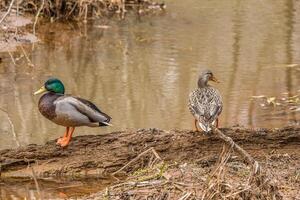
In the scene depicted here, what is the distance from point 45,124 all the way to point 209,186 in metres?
4.97

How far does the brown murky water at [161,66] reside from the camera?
397 inches

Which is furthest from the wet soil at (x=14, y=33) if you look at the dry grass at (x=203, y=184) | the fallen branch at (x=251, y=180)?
the fallen branch at (x=251, y=180)

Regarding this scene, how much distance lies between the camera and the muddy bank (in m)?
7.68

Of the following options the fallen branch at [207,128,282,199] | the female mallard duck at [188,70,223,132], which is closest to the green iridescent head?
→ the female mallard duck at [188,70,223,132]

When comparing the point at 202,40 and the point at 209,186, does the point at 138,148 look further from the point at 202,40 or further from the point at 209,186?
the point at 202,40

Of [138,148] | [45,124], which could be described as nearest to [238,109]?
[45,124]

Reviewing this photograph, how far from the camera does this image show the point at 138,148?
7688mm

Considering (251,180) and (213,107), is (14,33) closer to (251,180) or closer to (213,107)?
(213,107)

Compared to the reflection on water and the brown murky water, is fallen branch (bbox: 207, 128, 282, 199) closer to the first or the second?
the brown murky water

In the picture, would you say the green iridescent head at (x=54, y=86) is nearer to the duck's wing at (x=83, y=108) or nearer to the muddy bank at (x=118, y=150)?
the duck's wing at (x=83, y=108)

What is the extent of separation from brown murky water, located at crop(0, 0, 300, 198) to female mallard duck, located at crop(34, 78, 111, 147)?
457 millimetres

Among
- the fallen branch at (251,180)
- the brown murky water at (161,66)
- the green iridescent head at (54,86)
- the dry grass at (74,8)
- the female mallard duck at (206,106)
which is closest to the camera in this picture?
the fallen branch at (251,180)

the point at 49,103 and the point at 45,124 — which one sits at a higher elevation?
the point at 49,103

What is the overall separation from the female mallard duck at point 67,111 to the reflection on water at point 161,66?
1072 mm
